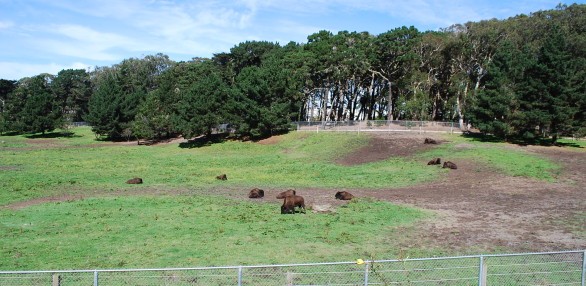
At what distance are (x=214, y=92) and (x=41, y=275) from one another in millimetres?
52825

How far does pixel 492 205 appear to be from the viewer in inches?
945

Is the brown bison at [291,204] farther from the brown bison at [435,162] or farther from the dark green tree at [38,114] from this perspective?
the dark green tree at [38,114]

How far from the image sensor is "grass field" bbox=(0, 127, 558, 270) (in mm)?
15023

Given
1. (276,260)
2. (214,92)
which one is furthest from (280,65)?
(276,260)

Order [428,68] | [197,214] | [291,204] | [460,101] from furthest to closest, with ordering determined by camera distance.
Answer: [428,68] < [460,101] < [291,204] < [197,214]

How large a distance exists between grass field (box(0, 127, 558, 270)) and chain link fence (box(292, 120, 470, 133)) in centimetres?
921

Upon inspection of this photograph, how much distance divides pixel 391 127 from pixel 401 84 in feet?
46.3

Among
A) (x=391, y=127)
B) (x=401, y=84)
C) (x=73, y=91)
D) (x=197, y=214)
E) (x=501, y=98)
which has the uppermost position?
(x=401, y=84)

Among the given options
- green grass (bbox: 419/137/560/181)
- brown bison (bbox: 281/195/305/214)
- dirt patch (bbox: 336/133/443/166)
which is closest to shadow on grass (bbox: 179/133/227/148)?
dirt patch (bbox: 336/133/443/166)

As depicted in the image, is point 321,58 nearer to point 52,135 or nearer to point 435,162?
point 435,162

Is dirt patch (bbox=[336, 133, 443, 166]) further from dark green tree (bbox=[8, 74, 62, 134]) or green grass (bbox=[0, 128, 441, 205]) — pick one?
dark green tree (bbox=[8, 74, 62, 134])

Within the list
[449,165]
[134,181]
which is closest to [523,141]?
[449,165]

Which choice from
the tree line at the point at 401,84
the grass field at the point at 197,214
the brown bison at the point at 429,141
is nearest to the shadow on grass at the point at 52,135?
the tree line at the point at 401,84

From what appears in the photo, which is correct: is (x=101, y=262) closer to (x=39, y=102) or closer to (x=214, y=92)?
(x=214, y=92)
